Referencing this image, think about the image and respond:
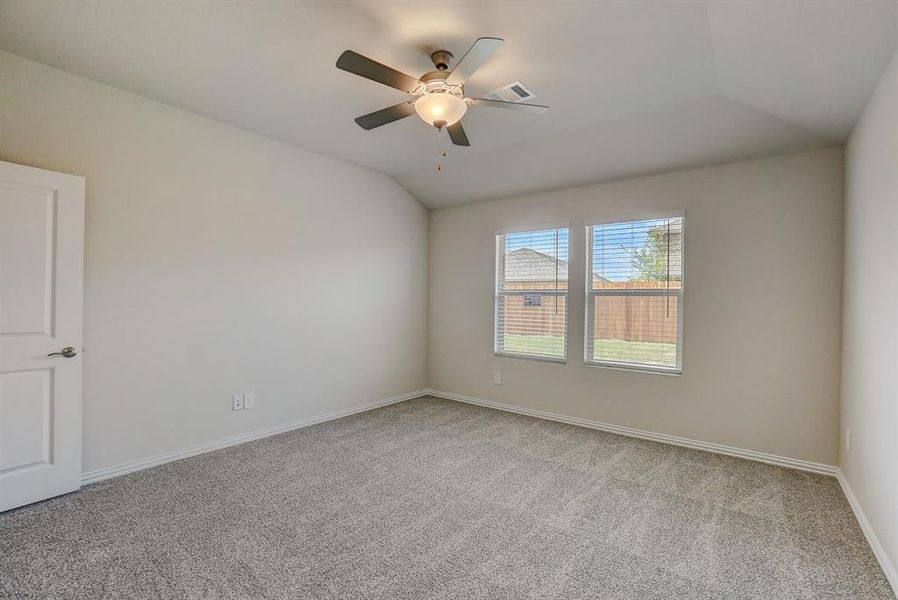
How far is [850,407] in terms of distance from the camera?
2.75 meters

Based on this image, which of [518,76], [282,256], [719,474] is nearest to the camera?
[518,76]

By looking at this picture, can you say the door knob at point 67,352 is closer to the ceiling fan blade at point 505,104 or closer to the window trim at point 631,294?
the ceiling fan blade at point 505,104

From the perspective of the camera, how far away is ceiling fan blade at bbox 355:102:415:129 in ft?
8.09

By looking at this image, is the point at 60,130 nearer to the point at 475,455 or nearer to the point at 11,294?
the point at 11,294

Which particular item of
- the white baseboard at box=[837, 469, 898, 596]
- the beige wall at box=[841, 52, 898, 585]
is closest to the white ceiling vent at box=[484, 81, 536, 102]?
the beige wall at box=[841, 52, 898, 585]

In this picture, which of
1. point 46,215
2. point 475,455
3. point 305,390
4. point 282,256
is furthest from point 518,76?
point 305,390

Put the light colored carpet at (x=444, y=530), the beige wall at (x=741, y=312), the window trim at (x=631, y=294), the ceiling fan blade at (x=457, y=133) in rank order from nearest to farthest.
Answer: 1. the light colored carpet at (x=444, y=530)
2. the ceiling fan blade at (x=457, y=133)
3. the beige wall at (x=741, y=312)
4. the window trim at (x=631, y=294)

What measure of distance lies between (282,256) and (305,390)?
1.30 meters

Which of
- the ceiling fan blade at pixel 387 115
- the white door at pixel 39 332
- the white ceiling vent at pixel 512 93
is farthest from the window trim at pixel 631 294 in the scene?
the white door at pixel 39 332

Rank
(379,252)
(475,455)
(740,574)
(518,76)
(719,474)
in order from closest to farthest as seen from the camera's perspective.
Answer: (740,574)
(518,76)
(719,474)
(475,455)
(379,252)

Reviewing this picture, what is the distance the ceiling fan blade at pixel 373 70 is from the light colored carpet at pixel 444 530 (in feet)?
7.74

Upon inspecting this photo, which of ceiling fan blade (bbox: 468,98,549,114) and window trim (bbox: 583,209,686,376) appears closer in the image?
ceiling fan blade (bbox: 468,98,549,114)

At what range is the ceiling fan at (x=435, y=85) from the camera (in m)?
2.01

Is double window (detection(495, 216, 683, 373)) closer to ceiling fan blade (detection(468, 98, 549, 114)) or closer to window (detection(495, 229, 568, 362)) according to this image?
window (detection(495, 229, 568, 362))
